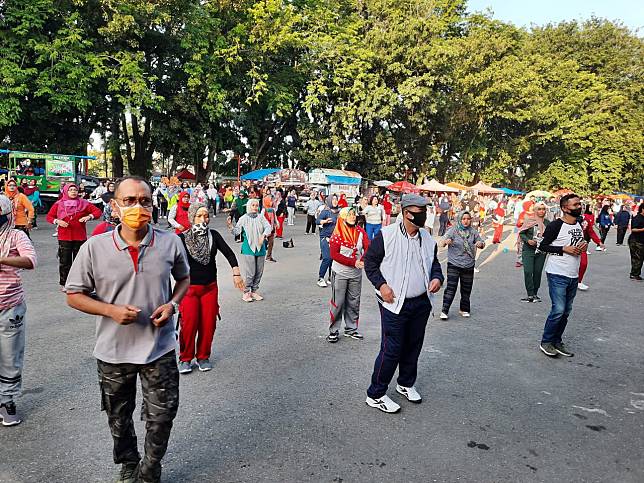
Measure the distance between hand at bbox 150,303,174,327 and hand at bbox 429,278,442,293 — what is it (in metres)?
2.19

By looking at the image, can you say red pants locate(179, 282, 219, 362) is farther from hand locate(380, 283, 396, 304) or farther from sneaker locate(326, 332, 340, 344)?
hand locate(380, 283, 396, 304)

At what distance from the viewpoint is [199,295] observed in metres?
4.71

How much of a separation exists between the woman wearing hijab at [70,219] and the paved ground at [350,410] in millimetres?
1115

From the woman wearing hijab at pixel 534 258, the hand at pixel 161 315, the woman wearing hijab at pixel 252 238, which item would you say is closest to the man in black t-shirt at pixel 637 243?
the woman wearing hijab at pixel 534 258

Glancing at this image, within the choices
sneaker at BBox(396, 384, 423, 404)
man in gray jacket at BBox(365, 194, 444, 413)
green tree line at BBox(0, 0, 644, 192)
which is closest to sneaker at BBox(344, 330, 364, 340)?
sneaker at BBox(396, 384, 423, 404)

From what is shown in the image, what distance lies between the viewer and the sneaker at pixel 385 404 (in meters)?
4.01

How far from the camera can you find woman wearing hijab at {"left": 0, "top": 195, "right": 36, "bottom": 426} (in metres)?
3.54

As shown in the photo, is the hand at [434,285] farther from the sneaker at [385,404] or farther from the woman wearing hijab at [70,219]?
the woman wearing hijab at [70,219]

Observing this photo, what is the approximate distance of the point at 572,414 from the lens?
412 cm

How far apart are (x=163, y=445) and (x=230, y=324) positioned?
3.70 metres

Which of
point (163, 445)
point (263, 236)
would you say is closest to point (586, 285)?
point (263, 236)

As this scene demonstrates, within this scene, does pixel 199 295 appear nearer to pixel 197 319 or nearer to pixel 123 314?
pixel 197 319

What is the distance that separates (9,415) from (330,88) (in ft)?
98.8

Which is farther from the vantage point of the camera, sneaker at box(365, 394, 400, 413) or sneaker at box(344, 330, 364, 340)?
sneaker at box(344, 330, 364, 340)
